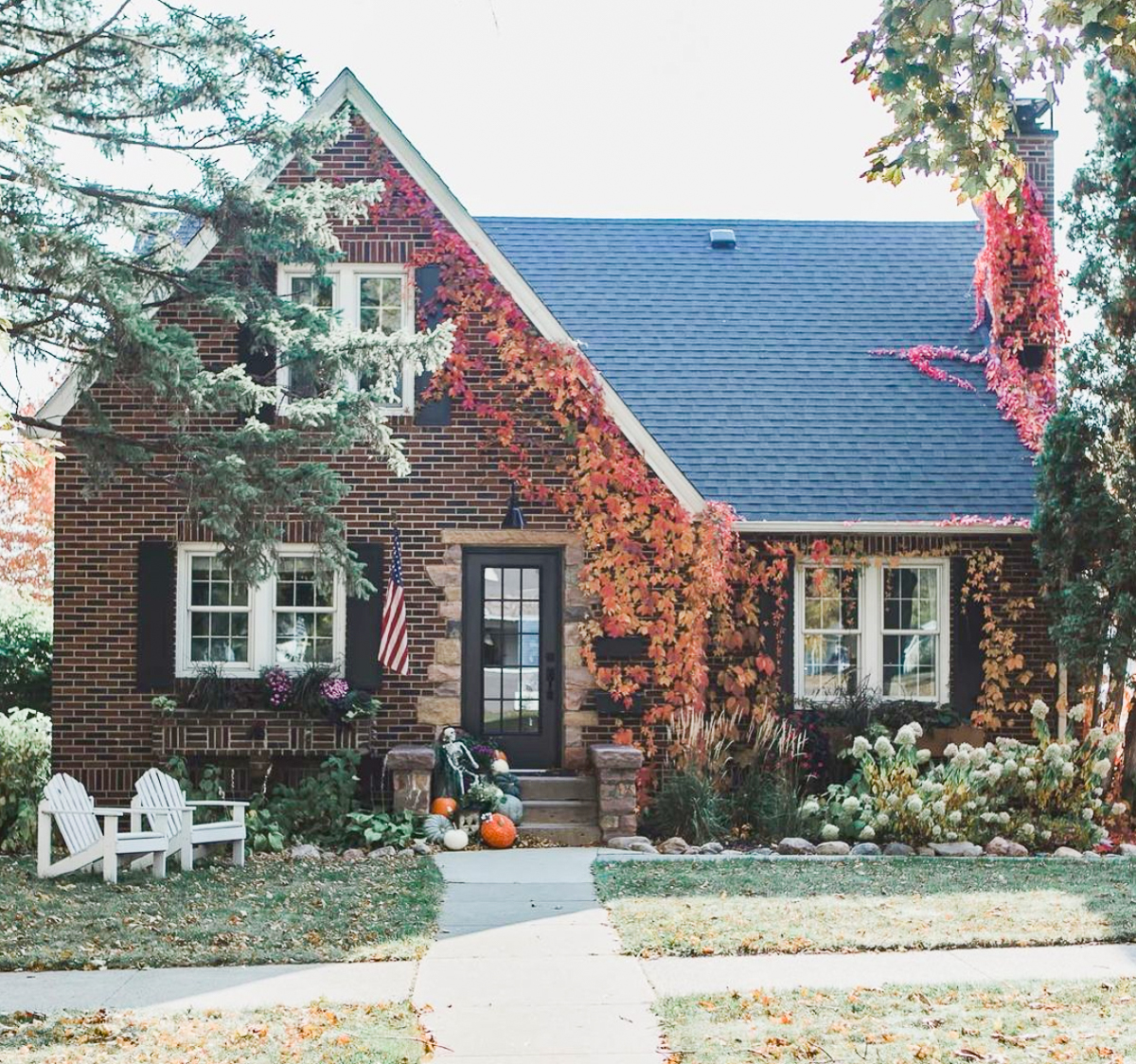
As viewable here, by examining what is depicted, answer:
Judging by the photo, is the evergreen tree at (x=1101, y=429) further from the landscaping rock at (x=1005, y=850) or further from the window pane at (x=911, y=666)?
the landscaping rock at (x=1005, y=850)

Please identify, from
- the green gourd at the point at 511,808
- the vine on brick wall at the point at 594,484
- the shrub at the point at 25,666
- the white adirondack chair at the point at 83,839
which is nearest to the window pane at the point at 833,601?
the vine on brick wall at the point at 594,484

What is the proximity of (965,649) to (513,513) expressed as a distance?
4518 millimetres

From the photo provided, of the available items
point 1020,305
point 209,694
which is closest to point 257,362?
point 209,694

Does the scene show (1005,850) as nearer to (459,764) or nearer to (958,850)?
(958,850)

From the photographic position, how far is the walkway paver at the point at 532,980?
254 inches

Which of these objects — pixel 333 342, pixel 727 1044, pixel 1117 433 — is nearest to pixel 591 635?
pixel 333 342

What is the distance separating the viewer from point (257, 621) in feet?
44.8

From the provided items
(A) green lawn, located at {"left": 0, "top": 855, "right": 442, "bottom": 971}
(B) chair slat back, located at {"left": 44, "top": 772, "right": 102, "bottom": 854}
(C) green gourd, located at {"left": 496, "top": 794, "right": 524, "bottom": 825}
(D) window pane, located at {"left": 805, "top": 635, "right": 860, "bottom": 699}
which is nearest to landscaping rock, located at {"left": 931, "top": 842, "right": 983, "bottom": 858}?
(D) window pane, located at {"left": 805, "top": 635, "right": 860, "bottom": 699}

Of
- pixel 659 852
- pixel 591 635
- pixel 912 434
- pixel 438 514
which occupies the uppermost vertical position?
pixel 912 434

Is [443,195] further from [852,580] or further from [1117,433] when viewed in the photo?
[1117,433]

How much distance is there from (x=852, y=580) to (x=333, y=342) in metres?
5.83

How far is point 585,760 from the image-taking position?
44.6ft

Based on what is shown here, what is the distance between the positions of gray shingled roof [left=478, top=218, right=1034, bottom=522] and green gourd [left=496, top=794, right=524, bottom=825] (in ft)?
11.6

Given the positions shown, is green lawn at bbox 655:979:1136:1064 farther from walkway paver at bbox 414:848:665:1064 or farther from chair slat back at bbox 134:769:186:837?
chair slat back at bbox 134:769:186:837
